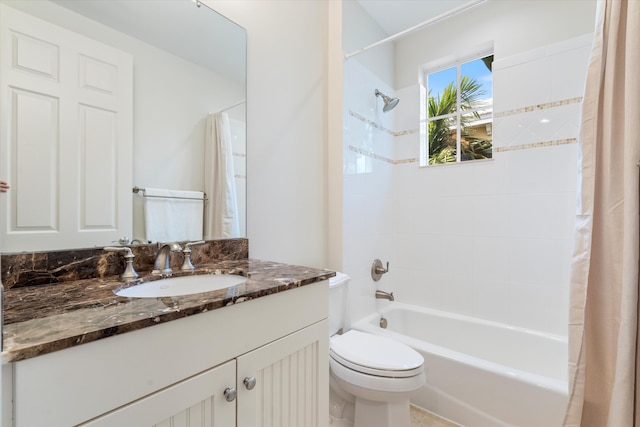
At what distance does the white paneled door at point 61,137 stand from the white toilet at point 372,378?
3.44 ft

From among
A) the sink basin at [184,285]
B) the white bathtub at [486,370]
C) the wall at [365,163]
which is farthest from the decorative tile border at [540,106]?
the sink basin at [184,285]

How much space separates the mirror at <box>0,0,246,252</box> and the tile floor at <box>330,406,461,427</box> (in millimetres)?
1100

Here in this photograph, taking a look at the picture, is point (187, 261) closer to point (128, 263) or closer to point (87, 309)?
point (128, 263)

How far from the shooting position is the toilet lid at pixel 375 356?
123 centimetres

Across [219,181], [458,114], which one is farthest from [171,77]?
[458,114]

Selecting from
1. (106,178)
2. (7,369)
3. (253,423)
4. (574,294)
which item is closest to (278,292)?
(253,423)

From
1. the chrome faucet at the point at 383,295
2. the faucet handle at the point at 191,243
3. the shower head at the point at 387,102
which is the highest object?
the shower head at the point at 387,102

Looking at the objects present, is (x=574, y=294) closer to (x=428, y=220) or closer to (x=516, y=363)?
(x=516, y=363)

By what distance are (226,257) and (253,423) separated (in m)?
0.68

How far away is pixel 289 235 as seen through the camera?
160 centimetres

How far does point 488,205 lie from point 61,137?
2.28 meters

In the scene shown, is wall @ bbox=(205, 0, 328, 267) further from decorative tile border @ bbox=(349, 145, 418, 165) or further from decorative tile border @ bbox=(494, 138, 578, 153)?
decorative tile border @ bbox=(494, 138, 578, 153)

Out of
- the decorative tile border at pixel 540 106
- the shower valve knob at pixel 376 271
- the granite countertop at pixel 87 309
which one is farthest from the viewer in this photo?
the shower valve knob at pixel 376 271

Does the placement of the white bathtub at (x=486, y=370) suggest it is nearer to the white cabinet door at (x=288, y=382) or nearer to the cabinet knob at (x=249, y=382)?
the white cabinet door at (x=288, y=382)
